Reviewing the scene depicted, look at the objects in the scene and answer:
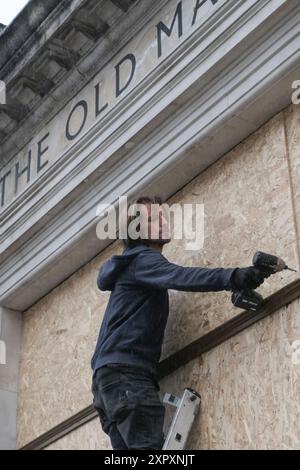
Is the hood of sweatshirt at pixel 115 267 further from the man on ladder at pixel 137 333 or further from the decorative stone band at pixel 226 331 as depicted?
the decorative stone band at pixel 226 331

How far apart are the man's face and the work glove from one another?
1.00 m

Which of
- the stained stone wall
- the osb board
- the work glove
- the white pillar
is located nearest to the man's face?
the stained stone wall

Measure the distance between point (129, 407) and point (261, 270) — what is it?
1182mm

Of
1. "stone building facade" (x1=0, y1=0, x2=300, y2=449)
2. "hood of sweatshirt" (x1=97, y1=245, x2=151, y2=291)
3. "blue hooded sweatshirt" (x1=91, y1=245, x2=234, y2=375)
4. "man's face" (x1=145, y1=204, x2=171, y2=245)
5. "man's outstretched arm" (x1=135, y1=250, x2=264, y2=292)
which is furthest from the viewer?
"man's face" (x1=145, y1=204, x2=171, y2=245)

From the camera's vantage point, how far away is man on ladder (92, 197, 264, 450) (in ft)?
28.7

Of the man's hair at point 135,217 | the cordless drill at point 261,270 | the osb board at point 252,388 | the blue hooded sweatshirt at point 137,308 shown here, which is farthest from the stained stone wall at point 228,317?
the man's hair at point 135,217

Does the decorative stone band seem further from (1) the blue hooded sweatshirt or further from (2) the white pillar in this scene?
(2) the white pillar

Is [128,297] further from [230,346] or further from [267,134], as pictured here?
[267,134]

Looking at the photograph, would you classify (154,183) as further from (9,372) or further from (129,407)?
(9,372)

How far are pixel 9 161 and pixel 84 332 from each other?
208 centimetres

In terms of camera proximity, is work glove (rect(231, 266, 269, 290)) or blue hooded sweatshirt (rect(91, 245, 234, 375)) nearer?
work glove (rect(231, 266, 269, 290))

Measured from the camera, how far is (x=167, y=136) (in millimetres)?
10008
